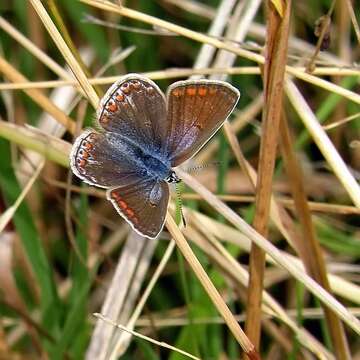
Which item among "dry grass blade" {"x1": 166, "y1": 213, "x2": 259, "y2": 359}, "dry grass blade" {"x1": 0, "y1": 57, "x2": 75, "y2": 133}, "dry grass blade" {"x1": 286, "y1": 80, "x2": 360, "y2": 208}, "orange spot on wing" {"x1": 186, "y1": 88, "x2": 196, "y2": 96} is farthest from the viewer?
"dry grass blade" {"x1": 0, "y1": 57, "x2": 75, "y2": 133}

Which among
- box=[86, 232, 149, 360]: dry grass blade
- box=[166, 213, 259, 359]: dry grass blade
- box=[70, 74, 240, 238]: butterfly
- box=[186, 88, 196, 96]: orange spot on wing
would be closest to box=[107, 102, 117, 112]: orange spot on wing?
box=[70, 74, 240, 238]: butterfly

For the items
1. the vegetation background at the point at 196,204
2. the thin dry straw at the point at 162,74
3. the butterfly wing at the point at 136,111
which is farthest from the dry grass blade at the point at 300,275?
the thin dry straw at the point at 162,74

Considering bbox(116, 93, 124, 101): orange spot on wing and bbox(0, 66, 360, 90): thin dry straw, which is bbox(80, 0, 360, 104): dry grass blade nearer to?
bbox(0, 66, 360, 90): thin dry straw

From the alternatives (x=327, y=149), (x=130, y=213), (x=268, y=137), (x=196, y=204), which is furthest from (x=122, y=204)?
(x=196, y=204)

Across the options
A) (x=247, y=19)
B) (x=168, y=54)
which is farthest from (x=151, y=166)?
(x=168, y=54)

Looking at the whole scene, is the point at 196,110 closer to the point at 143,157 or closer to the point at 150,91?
the point at 150,91

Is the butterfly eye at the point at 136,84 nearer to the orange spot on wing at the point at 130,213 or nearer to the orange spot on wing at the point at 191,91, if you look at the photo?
the orange spot on wing at the point at 191,91
